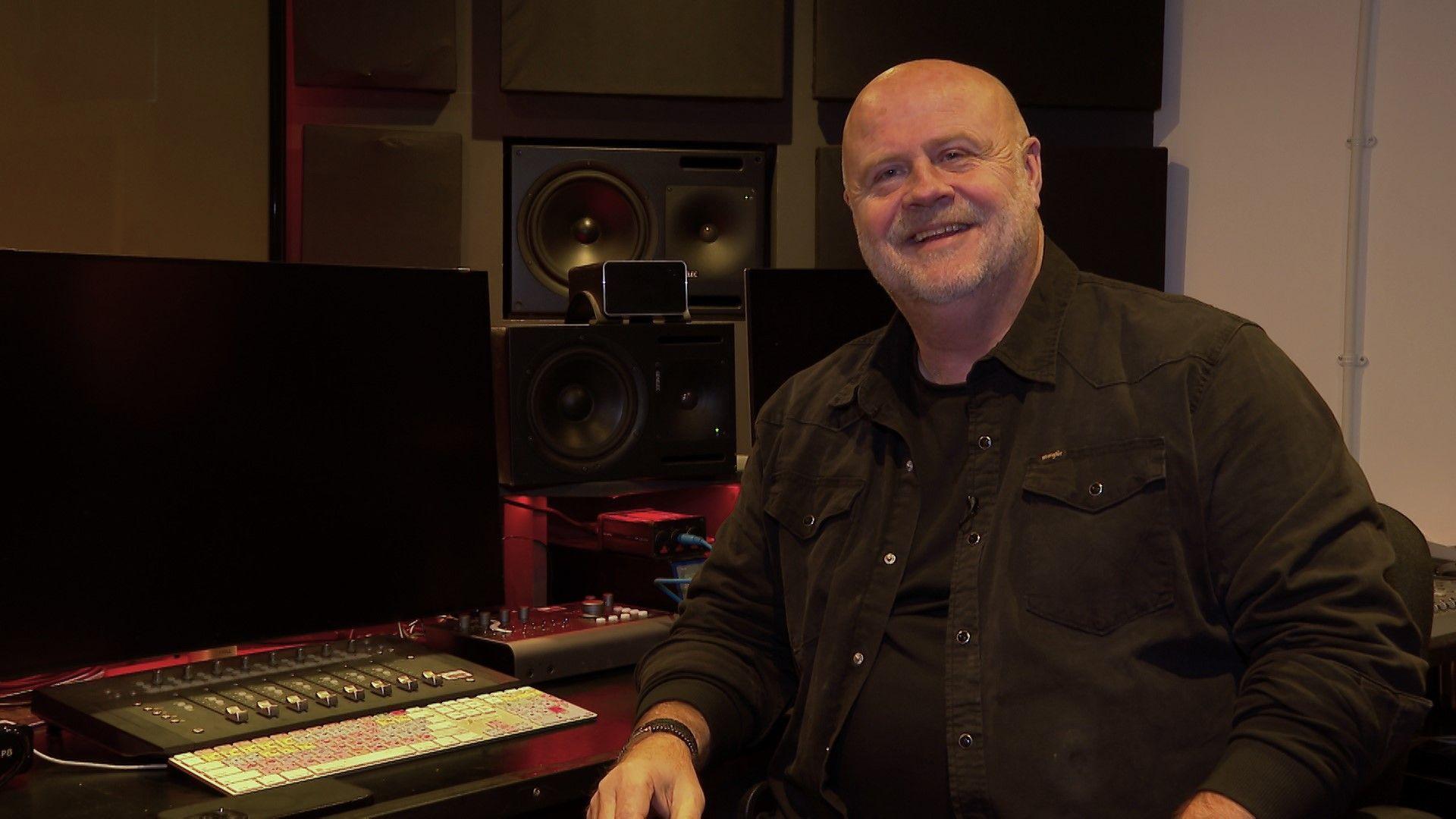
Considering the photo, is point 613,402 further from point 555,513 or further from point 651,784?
point 651,784

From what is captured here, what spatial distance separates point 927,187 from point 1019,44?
219 cm

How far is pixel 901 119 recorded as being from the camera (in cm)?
171

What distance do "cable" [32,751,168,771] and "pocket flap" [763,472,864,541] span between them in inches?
29.8

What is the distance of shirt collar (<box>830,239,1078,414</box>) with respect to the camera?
1.58 meters

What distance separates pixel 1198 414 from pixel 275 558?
1.10 m

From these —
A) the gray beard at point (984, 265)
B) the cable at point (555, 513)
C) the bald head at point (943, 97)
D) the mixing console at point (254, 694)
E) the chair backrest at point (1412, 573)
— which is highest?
the bald head at point (943, 97)

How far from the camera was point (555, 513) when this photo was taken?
2.21 m

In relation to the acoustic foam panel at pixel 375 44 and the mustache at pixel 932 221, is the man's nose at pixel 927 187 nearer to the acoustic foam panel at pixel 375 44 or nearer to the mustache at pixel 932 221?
the mustache at pixel 932 221

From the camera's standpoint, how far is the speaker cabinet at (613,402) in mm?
2041

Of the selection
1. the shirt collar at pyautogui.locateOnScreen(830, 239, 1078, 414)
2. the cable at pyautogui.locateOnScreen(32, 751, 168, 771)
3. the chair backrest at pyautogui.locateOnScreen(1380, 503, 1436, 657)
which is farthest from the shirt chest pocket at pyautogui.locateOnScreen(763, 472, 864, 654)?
the cable at pyautogui.locateOnScreen(32, 751, 168, 771)

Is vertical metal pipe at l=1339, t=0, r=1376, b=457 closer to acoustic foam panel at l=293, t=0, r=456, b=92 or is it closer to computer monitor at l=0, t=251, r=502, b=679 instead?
acoustic foam panel at l=293, t=0, r=456, b=92

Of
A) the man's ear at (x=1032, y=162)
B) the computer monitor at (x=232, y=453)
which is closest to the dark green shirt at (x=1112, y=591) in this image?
the man's ear at (x=1032, y=162)

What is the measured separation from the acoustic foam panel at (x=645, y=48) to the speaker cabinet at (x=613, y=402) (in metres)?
1.42

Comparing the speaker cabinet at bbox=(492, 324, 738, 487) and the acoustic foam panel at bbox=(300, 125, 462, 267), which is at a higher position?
the acoustic foam panel at bbox=(300, 125, 462, 267)
